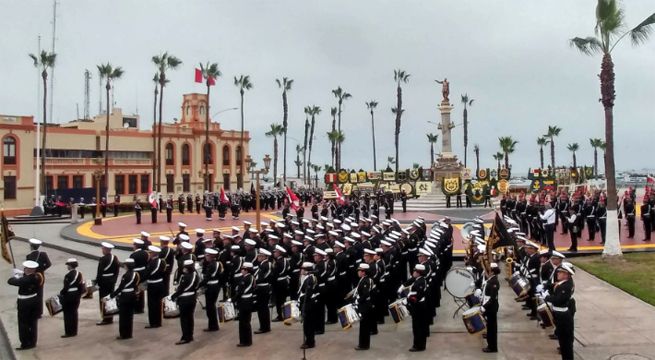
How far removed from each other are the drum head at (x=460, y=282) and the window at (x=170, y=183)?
2099 inches

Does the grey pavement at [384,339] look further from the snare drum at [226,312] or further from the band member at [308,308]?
the snare drum at [226,312]

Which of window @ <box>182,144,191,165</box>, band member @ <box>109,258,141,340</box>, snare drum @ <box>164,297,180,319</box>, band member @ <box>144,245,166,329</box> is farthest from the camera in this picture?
window @ <box>182,144,191,165</box>

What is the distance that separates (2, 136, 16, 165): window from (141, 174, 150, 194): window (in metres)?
13.9

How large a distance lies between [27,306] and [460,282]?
8395 mm

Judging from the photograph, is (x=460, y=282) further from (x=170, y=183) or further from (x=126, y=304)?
(x=170, y=183)

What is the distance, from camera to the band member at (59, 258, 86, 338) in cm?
1062

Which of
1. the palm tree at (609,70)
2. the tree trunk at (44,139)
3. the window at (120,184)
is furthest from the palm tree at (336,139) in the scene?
the palm tree at (609,70)

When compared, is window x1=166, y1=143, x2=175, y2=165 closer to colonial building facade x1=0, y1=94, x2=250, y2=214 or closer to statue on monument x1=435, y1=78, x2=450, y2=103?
colonial building facade x1=0, y1=94, x2=250, y2=214

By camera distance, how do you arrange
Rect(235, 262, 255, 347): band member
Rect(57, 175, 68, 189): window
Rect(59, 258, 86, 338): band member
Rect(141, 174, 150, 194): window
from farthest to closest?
Rect(141, 174, 150, 194): window, Rect(57, 175, 68, 189): window, Rect(59, 258, 86, 338): band member, Rect(235, 262, 255, 347): band member

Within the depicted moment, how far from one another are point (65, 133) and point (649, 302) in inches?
2052

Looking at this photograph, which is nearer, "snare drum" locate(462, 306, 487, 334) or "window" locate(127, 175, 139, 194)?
"snare drum" locate(462, 306, 487, 334)

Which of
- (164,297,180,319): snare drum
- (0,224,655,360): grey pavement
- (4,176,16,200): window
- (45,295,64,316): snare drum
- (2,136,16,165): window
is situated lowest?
(0,224,655,360): grey pavement

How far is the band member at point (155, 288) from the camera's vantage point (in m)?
11.2

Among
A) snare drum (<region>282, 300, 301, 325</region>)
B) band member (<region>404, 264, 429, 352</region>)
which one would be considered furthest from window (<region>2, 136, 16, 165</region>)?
band member (<region>404, 264, 429, 352</region>)
